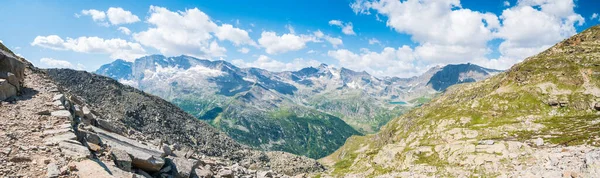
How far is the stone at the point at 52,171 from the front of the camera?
14708 millimetres

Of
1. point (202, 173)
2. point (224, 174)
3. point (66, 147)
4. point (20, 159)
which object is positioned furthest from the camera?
point (224, 174)

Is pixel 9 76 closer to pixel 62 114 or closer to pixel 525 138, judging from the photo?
pixel 62 114

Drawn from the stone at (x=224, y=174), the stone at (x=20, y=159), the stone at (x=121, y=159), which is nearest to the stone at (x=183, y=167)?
the stone at (x=121, y=159)

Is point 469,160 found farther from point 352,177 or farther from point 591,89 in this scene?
point 591,89

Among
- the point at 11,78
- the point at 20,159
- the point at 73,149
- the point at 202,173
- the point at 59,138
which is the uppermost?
the point at 11,78

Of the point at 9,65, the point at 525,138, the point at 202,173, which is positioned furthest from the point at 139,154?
the point at 525,138

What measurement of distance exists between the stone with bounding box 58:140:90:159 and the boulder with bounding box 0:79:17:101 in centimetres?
1269

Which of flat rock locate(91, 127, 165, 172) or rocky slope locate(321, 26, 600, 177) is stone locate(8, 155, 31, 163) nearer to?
flat rock locate(91, 127, 165, 172)

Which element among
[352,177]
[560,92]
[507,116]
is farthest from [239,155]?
[560,92]

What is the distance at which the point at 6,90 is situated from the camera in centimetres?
2611

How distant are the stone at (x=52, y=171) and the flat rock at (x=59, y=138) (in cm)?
348

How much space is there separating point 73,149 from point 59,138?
184 centimetres

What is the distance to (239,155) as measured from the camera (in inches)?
6024

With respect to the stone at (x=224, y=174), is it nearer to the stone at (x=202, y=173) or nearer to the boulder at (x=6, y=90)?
the stone at (x=202, y=173)
